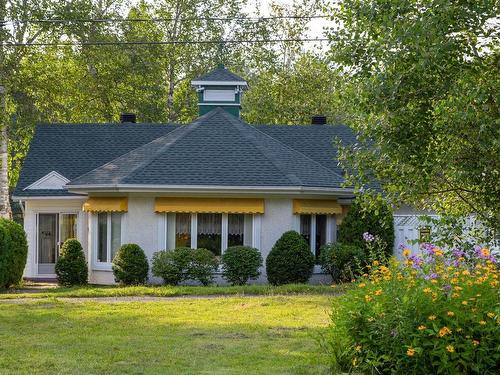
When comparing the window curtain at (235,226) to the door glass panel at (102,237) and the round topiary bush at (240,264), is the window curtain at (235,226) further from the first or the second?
the door glass panel at (102,237)

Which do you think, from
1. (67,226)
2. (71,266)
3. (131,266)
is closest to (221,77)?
(67,226)

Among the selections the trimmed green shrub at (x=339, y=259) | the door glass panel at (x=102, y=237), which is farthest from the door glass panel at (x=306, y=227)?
the door glass panel at (x=102, y=237)

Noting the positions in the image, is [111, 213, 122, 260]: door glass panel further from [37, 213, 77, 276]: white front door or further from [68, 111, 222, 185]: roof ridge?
[37, 213, 77, 276]: white front door

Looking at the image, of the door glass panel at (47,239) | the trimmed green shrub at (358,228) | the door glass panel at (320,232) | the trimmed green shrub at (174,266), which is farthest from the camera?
the door glass panel at (47,239)

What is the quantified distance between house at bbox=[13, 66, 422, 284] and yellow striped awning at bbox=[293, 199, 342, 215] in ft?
0.13

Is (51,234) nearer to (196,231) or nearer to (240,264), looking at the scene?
(196,231)

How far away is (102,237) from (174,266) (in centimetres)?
326

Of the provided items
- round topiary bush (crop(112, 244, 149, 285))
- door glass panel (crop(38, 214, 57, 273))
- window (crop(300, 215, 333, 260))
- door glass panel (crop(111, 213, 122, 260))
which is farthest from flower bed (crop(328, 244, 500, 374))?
door glass panel (crop(38, 214, 57, 273))

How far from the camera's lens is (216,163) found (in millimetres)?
26688

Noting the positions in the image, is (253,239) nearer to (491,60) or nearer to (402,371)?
(491,60)

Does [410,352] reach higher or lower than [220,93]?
lower

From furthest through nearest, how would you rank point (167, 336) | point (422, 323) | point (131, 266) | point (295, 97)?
point (295, 97)
point (131, 266)
point (167, 336)
point (422, 323)

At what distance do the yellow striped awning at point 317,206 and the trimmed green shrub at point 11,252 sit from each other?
7.26m

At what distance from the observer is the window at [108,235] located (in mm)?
26719
